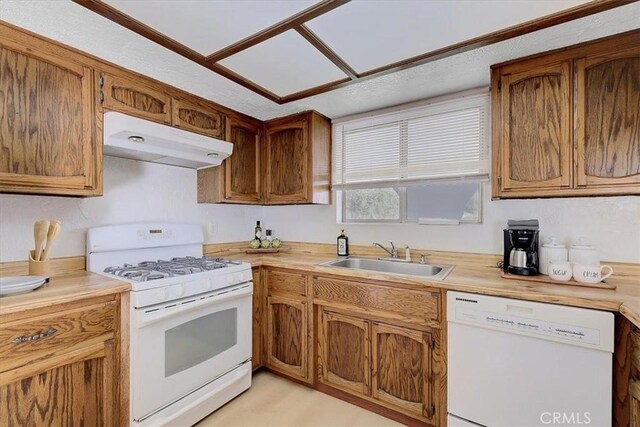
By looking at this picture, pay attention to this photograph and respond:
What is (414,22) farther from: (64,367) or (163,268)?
(64,367)

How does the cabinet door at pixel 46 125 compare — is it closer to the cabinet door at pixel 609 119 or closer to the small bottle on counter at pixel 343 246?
the small bottle on counter at pixel 343 246

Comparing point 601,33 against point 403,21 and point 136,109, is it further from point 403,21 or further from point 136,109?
point 136,109

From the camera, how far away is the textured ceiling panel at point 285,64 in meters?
1.51

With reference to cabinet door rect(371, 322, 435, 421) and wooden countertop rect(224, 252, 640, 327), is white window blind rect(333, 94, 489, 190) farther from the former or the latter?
cabinet door rect(371, 322, 435, 421)

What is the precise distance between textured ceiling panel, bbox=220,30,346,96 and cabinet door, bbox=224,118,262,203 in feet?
1.98

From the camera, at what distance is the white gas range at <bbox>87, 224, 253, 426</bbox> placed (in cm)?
151

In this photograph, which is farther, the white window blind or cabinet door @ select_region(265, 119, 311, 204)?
cabinet door @ select_region(265, 119, 311, 204)

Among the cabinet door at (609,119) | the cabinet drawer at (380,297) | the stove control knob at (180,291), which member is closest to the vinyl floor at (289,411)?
the cabinet drawer at (380,297)

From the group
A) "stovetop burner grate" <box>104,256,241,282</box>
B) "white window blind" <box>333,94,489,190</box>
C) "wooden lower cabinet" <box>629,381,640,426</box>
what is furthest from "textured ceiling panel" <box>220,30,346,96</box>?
"wooden lower cabinet" <box>629,381,640,426</box>

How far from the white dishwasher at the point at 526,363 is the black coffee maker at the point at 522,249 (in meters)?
0.36

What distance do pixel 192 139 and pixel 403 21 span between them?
1.39m

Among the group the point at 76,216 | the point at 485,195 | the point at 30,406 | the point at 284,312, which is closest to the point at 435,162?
the point at 485,195

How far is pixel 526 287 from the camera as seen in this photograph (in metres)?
1.45

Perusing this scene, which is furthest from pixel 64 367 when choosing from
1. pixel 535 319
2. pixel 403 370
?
pixel 535 319
